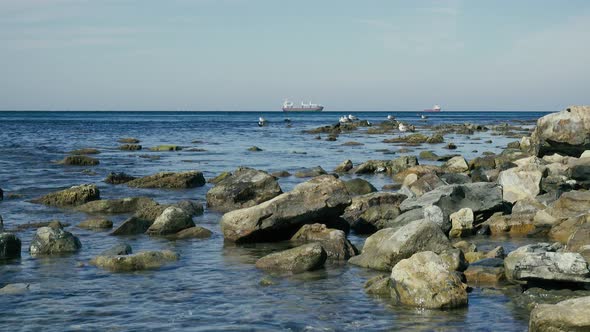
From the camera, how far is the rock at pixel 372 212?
19109 mm

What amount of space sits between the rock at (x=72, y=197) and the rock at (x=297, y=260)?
36.9 ft

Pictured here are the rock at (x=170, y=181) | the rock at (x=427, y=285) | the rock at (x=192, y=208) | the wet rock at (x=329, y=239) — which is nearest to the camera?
the rock at (x=427, y=285)

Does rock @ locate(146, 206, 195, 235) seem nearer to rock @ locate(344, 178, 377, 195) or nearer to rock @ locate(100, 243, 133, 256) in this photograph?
rock @ locate(100, 243, 133, 256)

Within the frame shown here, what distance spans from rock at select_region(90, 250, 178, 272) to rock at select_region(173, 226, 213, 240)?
318 centimetres

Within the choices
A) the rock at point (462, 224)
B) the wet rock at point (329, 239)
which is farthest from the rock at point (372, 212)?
the wet rock at point (329, 239)

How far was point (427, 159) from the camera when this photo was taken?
4253 cm

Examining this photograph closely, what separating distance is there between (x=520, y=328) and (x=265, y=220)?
26.0 ft

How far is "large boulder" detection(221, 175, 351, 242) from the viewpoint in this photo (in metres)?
17.2

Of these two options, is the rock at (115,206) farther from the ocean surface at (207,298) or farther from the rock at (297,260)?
the rock at (297,260)

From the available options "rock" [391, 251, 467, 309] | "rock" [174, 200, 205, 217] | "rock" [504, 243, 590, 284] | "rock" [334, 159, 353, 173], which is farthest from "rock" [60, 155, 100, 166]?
"rock" [504, 243, 590, 284]

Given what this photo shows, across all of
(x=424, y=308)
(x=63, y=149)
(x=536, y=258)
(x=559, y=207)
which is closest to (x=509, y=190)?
(x=559, y=207)

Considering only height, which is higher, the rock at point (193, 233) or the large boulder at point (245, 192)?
the large boulder at point (245, 192)

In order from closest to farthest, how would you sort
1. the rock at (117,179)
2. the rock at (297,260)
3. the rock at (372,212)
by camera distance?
1. the rock at (297,260)
2. the rock at (372,212)
3. the rock at (117,179)

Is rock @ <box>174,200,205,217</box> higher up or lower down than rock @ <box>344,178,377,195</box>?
lower down
